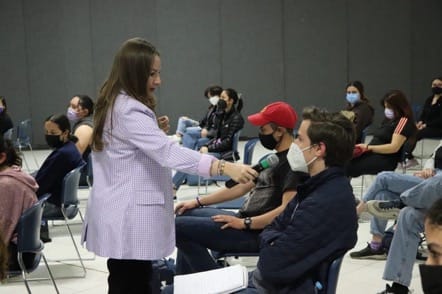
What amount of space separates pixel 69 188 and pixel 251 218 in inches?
75.0

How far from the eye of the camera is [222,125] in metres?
7.69

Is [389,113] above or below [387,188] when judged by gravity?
above

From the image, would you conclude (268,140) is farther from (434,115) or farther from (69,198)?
(434,115)

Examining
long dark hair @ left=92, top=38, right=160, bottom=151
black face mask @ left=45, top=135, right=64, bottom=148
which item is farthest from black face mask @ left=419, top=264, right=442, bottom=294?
black face mask @ left=45, top=135, right=64, bottom=148

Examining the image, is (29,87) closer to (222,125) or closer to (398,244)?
(222,125)

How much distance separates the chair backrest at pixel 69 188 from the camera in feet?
15.8

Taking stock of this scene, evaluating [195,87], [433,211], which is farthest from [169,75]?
[433,211]

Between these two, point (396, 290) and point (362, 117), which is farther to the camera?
point (362, 117)

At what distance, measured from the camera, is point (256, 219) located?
3.47m

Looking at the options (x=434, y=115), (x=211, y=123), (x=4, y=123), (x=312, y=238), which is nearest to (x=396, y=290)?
(x=312, y=238)

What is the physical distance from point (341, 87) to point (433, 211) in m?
11.8

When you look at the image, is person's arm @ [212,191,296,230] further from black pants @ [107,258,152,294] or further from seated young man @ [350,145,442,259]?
seated young man @ [350,145,442,259]

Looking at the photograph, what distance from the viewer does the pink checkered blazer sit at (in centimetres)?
271

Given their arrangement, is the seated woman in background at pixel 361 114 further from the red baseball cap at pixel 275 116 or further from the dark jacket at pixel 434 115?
the red baseball cap at pixel 275 116
